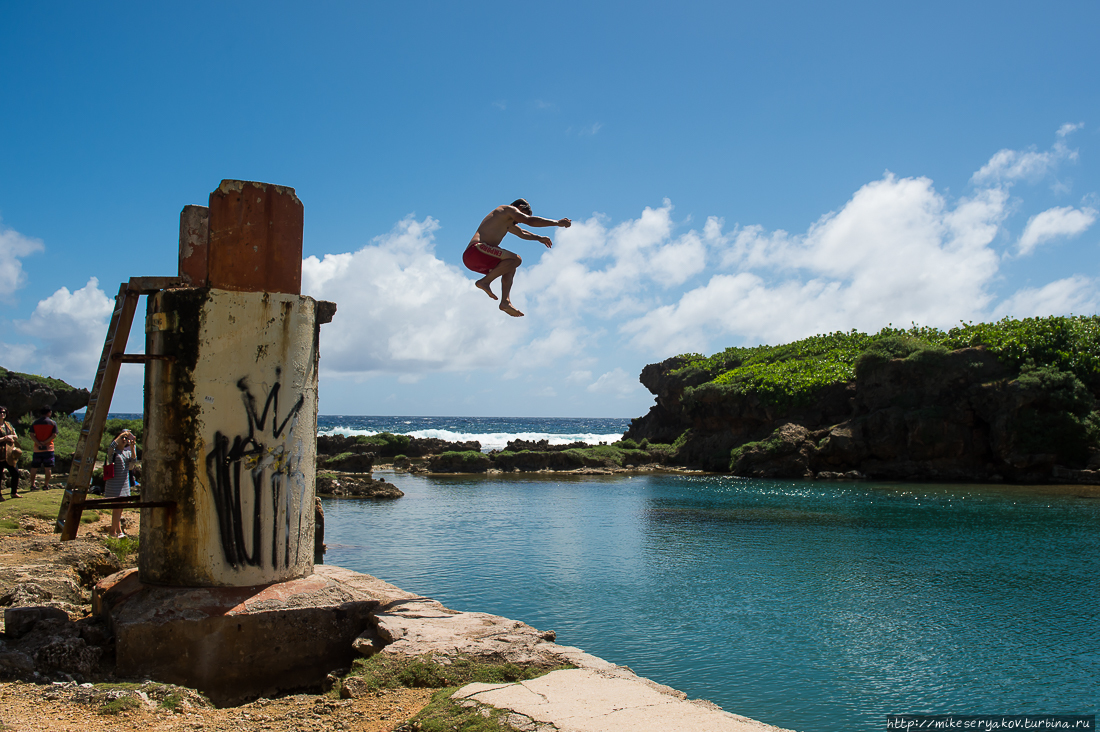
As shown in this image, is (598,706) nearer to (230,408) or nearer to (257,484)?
(257,484)

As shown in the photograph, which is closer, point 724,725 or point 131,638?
point 724,725

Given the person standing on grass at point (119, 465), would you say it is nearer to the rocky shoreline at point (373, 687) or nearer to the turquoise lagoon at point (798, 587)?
the rocky shoreline at point (373, 687)

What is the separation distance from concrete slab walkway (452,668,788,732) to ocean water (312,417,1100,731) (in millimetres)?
3311

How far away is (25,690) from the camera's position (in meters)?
5.33

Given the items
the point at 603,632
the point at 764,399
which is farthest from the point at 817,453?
the point at 603,632

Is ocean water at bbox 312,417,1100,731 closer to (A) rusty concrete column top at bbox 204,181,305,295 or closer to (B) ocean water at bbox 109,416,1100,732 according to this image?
(B) ocean water at bbox 109,416,1100,732

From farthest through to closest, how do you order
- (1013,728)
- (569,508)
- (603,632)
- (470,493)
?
1. (470,493)
2. (569,508)
3. (603,632)
4. (1013,728)

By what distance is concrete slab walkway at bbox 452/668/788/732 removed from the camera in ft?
15.3

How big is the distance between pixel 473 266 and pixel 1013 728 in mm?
7446

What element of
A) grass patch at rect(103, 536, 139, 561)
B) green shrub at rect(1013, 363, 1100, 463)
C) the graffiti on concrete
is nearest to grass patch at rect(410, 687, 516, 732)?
the graffiti on concrete

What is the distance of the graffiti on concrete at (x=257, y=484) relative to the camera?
639cm

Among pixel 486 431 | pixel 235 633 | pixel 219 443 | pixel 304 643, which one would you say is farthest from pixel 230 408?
pixel 486 431

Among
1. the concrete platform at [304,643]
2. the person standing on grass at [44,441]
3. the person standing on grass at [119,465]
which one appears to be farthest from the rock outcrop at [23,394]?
the concrete platform at [304,643]

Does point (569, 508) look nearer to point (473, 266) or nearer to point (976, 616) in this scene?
point (976, 616)
